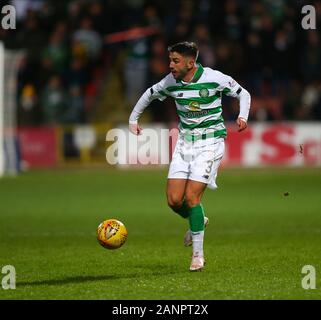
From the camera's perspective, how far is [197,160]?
9.24m

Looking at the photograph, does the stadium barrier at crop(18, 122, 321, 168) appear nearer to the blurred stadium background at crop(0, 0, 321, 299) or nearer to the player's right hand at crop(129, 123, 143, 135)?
the blurred stadium background at crop(0, 0, 321, 299)

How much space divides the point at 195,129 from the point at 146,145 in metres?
14.6

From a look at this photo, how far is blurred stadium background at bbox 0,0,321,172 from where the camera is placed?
24.2 meters

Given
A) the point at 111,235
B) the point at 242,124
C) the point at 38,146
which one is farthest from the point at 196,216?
the point at 38,146

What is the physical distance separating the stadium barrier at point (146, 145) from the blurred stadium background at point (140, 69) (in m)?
0.03

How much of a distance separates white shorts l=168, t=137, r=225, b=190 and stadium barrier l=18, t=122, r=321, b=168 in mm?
13790

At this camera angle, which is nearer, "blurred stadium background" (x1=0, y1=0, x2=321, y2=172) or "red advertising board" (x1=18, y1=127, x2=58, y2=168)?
"blurred stadium background" (x1=0, y1=0, x2=321, y2=172)

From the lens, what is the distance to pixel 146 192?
18.7 metres

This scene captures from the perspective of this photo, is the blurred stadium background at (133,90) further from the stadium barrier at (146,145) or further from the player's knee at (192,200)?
the player's knee at (192,200)

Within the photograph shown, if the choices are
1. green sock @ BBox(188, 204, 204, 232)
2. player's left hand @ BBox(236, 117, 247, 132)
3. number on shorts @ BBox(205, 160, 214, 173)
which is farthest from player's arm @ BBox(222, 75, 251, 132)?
green sock @ BBox(188, 204, 204, 232)

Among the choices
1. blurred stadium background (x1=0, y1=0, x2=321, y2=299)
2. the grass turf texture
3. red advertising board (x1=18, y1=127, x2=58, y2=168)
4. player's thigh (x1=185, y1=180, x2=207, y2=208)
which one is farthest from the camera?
red advertising board (x1=18, y1=127, x2=58, y2=168)

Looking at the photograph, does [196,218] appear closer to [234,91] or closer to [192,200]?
[192,200]

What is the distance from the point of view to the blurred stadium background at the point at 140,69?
24156 mm

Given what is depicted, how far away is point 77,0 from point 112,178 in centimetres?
A: 648
